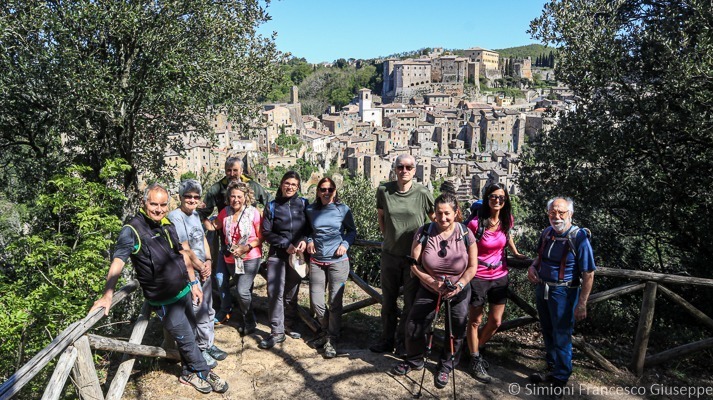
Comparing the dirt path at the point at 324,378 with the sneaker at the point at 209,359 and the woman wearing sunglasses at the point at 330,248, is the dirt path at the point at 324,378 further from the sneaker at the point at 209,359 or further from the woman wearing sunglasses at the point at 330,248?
the woman wearing sunglasses at the point at 330,248

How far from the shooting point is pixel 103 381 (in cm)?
459

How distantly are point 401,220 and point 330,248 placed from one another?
2.67 feet

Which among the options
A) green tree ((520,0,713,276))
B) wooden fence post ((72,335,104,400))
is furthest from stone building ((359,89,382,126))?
wooden fence post ((72,335,104,400))

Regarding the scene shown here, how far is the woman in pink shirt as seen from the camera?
4656mm

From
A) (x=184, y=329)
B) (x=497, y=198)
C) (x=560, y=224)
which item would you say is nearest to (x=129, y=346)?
(x=184, y=329)

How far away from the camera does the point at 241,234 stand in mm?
4684

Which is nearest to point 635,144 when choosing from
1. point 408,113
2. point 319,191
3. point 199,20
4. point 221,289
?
point 319,191

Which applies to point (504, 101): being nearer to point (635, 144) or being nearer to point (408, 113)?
point (408, 113)

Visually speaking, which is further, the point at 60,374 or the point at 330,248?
the point at 330,248

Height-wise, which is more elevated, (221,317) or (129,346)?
(129,346)

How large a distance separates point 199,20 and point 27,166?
4.15 meters

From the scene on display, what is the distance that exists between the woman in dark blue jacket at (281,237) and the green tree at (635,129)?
4.88m

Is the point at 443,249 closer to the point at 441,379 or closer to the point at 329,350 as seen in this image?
the point at 441,379

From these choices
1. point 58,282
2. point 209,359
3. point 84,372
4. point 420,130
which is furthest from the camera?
point 420,130
